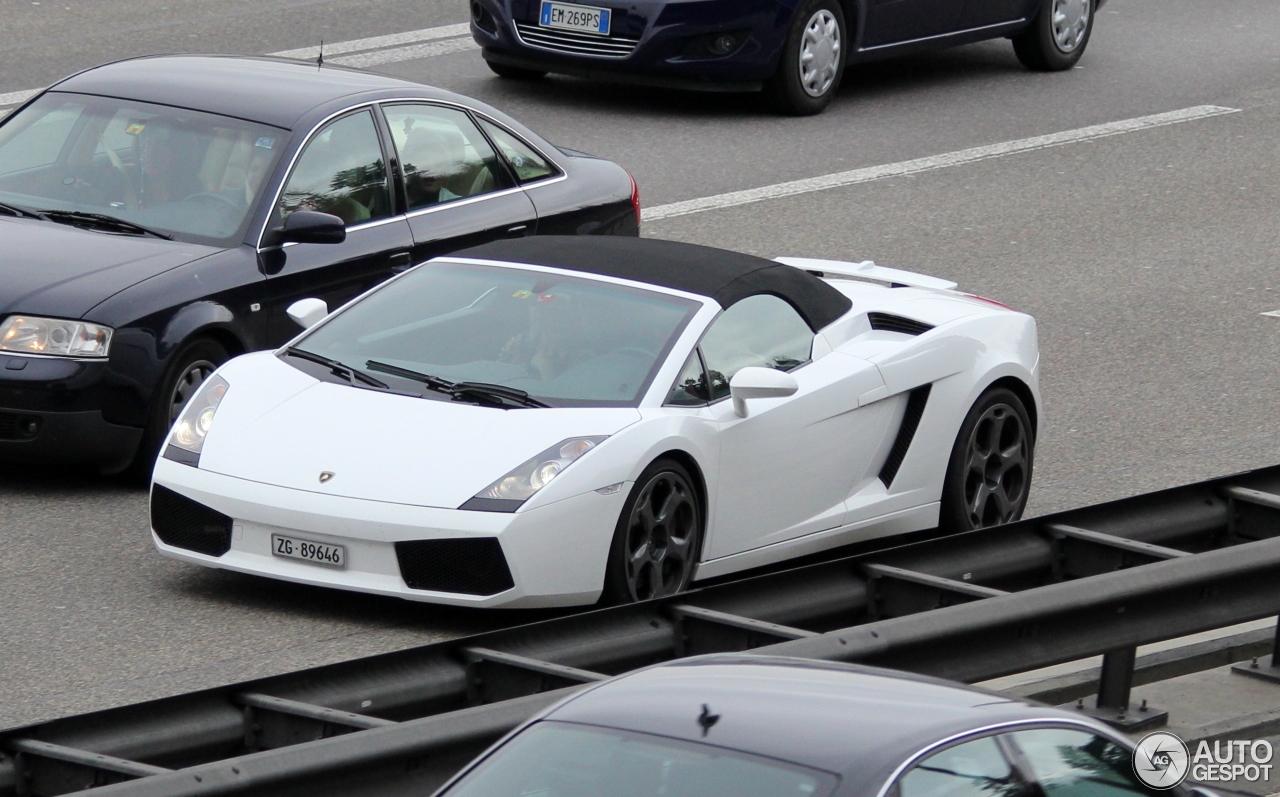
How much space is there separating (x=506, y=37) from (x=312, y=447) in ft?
29.5

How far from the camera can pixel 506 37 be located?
1597cm

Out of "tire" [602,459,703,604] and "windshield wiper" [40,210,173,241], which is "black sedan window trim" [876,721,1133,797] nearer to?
"tire" [602,459,703,604]

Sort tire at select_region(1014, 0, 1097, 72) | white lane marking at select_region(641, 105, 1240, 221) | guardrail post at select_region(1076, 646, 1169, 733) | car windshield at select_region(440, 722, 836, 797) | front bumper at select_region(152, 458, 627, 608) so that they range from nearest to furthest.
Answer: car windshield at select_region(440, 722, 836, 797)
guardrail post at select_region(1076, 646, 1169, 733)
front bumper at select_region(152, 458, 627, 608)
white lane marking at select_region(641, 105, 1240, 221)
tire at select_region(1014, 0, 1097, 72)

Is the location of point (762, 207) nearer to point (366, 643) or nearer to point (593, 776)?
point (366, 643)

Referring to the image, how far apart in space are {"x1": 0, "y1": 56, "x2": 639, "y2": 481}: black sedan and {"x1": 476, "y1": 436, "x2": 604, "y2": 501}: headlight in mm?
2012

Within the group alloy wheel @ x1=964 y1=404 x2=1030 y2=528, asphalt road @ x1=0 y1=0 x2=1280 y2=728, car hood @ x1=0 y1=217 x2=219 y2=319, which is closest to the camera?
asphalt road @ x1=0 y1=0 x2=1280 y2=728

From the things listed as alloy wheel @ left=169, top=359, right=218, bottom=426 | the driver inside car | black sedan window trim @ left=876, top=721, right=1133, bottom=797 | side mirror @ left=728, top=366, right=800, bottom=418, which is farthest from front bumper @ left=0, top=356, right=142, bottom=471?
black sedan window trim @ left=876, top=721, right=1133, bottom=797

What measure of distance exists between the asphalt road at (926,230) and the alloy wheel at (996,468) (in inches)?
21.9

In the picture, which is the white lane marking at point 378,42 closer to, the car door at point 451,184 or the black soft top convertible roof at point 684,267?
the car door at point 451,184

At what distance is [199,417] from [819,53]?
31.0 ft

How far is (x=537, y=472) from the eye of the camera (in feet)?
23.7

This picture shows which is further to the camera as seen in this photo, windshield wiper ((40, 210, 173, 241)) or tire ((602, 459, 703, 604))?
windshield wiper ((40, 210, 173, 241))

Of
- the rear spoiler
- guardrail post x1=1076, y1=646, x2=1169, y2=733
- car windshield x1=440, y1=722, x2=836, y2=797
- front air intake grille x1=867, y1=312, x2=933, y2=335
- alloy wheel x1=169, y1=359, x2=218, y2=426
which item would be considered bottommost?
guardrail post x1=1076, y1=646, x2=1169, y2=733

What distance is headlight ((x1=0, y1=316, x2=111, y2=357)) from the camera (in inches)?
332
